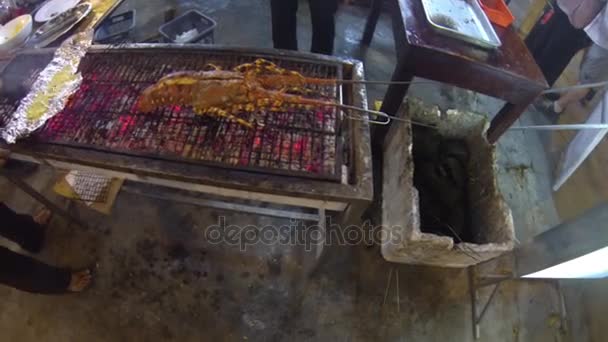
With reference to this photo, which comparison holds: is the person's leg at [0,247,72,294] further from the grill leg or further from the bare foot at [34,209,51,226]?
the bare foot at [34,209,51,226]

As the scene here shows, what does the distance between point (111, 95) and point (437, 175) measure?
267 cm

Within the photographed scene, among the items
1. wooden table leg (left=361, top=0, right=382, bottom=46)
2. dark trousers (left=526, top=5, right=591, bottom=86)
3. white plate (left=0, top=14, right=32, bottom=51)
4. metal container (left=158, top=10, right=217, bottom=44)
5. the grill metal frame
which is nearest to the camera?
the grill metal frame

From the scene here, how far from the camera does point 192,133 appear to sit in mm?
2240

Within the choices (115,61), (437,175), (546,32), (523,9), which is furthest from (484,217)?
(523,9)

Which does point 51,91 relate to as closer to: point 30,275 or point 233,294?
point 30,275

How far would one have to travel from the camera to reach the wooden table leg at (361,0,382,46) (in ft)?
13.6

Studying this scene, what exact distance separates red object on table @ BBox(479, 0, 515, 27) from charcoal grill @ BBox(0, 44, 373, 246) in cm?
130

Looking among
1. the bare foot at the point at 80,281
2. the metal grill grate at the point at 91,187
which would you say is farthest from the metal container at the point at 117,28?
the bare foot at the point at 80,281

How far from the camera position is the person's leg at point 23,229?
104 inches

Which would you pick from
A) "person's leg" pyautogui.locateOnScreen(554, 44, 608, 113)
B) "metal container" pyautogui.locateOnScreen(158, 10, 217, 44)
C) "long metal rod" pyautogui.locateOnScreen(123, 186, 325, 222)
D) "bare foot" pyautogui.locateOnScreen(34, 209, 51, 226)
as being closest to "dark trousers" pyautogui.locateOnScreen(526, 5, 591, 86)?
"person's leg" pyautogui.locateOnScreen(554, 44, 608, 113)

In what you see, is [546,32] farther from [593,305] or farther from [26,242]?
[26,242]

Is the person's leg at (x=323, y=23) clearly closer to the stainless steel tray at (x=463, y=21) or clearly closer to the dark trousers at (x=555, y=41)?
the stainless steel tray at (x=463, y=21)

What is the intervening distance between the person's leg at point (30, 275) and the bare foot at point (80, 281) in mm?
50

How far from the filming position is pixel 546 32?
377cm
